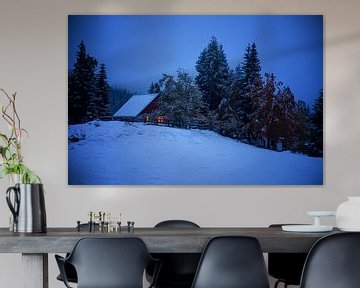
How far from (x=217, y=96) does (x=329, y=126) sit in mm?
933

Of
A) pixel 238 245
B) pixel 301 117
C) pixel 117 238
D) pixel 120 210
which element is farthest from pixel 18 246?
pixel 301 117

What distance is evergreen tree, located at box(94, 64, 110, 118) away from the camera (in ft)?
18.9

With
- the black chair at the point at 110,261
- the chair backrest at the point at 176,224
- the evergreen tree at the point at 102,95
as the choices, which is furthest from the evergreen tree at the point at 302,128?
the black chair at the point at 110,261

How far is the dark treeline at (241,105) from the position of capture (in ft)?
19.0

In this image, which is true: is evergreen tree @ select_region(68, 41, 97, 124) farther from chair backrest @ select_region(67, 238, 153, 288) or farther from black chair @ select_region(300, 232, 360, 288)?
black chair @ select_region(300, 232, 360, 288)

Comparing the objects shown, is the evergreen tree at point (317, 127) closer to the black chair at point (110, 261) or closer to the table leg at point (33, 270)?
the black chair at point (110, 261)

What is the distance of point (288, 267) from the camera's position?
469cm

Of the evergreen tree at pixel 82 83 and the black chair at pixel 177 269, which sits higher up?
the evergreen tree at pixel 82 83

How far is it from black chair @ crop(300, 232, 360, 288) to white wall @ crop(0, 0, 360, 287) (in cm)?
225

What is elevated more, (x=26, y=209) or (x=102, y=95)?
(x=102, y=95)

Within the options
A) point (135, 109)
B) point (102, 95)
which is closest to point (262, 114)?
point (135, 109)

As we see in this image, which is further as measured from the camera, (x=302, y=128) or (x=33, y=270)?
(x=302, y=128)

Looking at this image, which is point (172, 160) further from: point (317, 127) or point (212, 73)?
point (317, 127)

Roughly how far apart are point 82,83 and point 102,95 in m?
0.19
